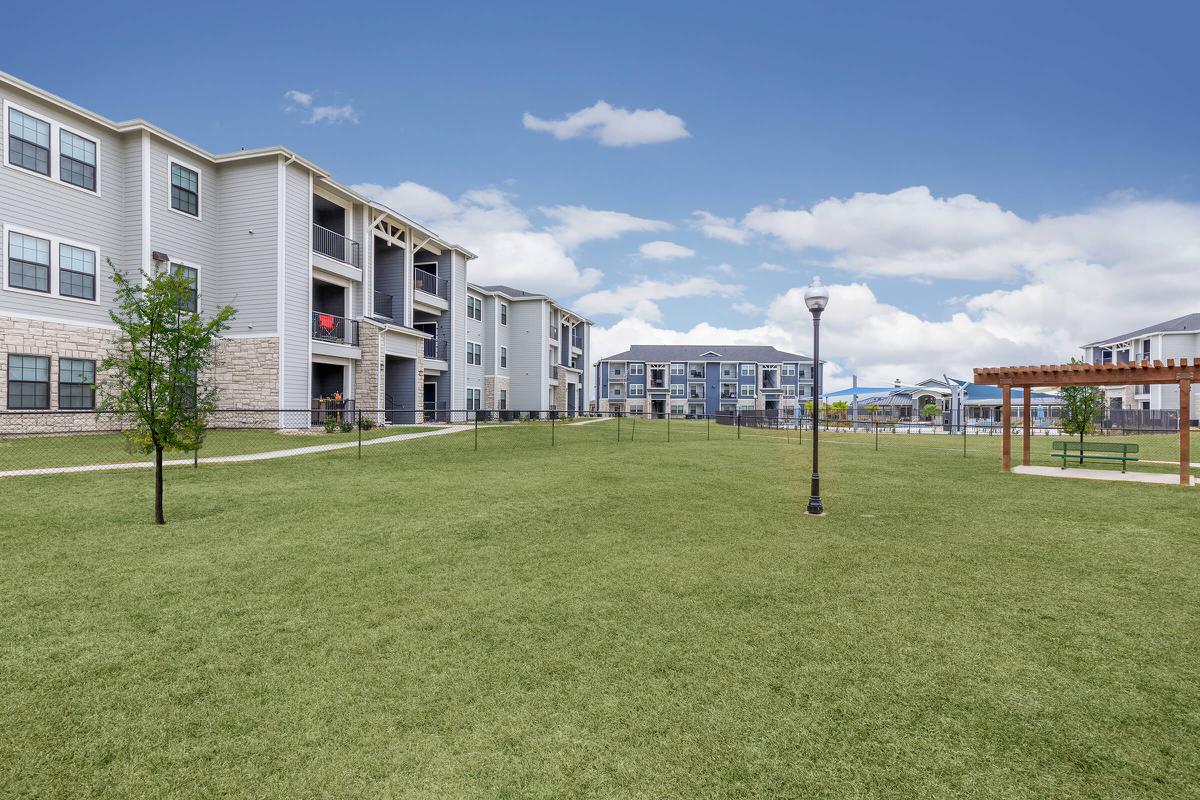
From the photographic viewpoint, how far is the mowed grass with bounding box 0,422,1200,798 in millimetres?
3213

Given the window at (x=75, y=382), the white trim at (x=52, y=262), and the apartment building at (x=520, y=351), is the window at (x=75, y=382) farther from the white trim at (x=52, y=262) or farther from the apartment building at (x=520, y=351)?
the apartment building at (x=520, y=351)

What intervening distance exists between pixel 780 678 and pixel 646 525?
4910 mm

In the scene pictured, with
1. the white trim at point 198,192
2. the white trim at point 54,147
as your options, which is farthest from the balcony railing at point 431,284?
the white trim at point 54,147

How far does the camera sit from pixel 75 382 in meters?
19.6

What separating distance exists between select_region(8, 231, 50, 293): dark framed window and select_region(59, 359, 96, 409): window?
2.50m

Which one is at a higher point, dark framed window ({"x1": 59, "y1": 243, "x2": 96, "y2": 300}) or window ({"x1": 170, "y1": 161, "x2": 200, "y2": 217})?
window ({"x1": 170, "y1": 161, "x2": 200, "y2": 217})

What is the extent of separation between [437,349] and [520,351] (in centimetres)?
1131

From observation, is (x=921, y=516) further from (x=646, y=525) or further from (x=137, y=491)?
(x=137, y=491)

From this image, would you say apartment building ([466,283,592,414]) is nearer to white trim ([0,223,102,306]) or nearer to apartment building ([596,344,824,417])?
white trim ([0,223,102,306])

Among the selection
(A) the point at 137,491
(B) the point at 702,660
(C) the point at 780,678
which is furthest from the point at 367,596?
(A) the point at 137,491

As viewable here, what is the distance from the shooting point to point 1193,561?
7.34 meters

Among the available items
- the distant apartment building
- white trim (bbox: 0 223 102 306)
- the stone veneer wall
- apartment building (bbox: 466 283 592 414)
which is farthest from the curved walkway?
the distant apartment building

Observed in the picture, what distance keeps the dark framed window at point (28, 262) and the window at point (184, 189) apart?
4.42m

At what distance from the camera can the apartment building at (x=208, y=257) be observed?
18.5 m
